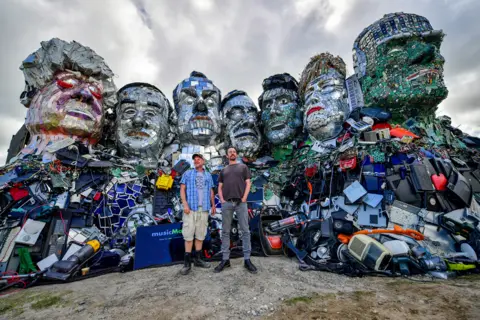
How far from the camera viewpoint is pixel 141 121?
6750mm

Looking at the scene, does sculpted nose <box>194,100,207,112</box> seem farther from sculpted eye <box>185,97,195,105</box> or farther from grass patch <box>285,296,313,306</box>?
grass patch <box>285,296,313,306</box>

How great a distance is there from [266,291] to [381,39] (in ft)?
22.6

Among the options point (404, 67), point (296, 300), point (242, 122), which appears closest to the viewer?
point (296, 300)

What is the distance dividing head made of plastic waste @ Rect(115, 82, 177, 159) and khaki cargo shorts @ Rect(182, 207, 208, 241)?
389 cm

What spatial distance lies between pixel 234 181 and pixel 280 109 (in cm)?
471

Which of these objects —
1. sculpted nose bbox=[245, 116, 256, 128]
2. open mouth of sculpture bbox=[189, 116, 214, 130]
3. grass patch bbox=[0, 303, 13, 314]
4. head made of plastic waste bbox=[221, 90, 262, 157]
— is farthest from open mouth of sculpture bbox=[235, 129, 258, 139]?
grass patch bbox=[0, 303, 13, 314]

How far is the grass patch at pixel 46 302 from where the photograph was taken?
2631 mm

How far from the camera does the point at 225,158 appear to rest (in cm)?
764

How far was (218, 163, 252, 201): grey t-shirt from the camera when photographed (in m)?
3.56

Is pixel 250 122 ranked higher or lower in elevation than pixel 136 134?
higher

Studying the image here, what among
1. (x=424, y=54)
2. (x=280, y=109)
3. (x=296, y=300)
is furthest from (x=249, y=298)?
(x=424, y=54)

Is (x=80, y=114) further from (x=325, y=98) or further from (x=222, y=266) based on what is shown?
(x=325, y=98)

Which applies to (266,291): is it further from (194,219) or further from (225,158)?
(225,158)

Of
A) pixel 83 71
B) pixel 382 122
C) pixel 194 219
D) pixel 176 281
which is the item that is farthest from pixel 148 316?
pixel 83 71
